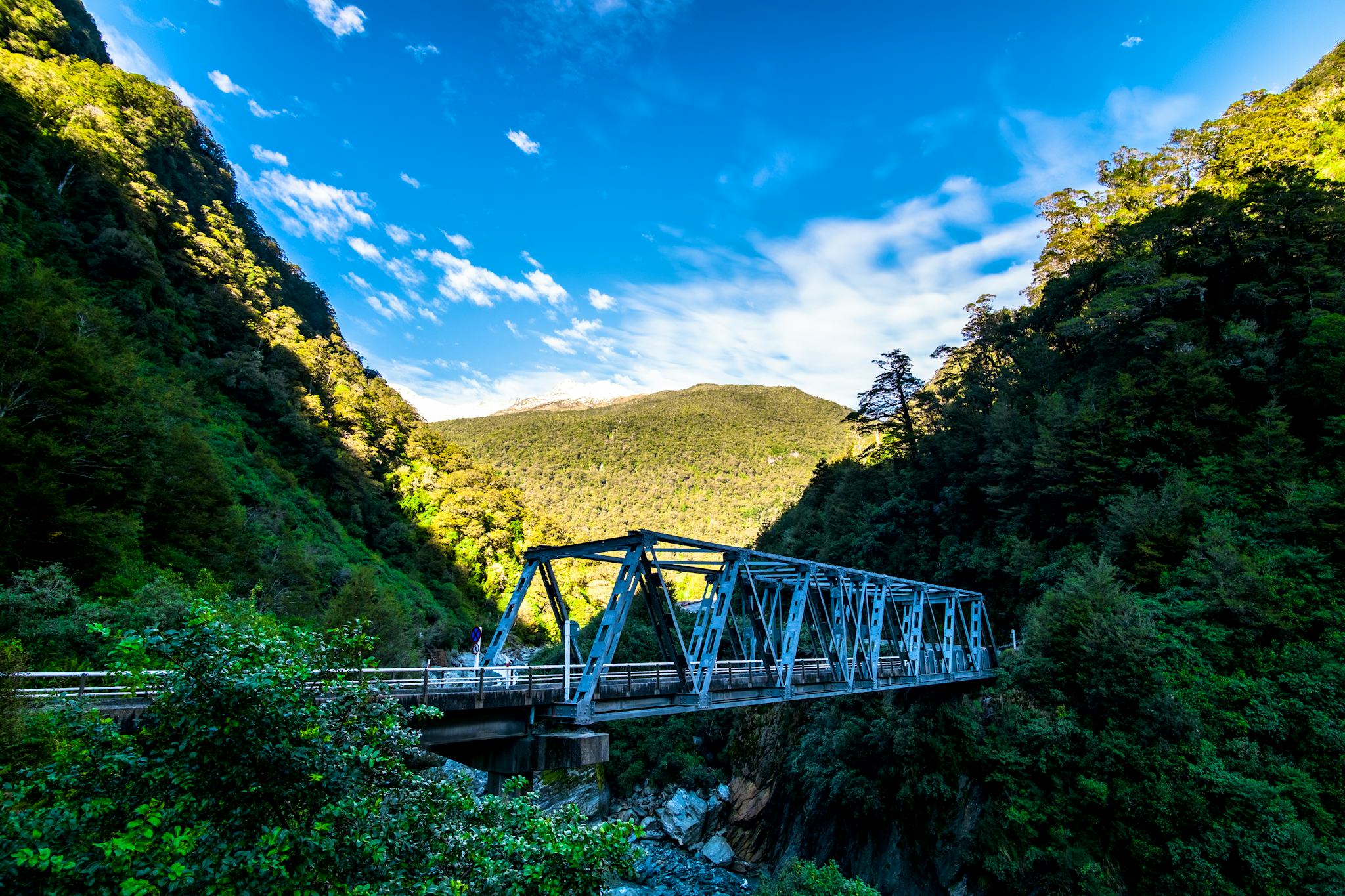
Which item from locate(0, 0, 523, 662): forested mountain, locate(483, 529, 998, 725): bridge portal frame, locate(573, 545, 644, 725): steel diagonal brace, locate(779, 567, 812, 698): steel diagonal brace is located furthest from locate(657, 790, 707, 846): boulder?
locate(573, 545, 644, 725): steel diagonal brace

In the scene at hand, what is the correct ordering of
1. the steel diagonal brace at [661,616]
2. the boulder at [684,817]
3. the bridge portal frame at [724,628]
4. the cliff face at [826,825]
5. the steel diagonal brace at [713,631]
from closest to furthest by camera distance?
the bridge portal frame at [724,628] < the steel diagonal brace at [661,616] < the steel diagonal brace at [713,631] < the cliff face at [826,825] < the boulder at [684,817]

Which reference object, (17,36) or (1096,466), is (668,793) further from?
(17,36)

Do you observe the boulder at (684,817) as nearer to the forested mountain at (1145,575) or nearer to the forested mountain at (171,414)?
the forested mountain at (1145,575)

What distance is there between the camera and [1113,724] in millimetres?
16641

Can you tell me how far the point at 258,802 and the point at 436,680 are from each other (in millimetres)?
5608

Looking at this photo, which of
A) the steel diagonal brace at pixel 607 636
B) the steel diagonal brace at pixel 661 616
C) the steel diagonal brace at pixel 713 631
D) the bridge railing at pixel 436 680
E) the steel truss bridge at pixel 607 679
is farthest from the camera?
the steel diagonal brace at pixel 713 631

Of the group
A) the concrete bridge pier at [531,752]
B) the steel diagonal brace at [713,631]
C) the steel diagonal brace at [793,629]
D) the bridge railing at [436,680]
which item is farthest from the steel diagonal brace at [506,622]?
the steel diagonal brace at [793,629]

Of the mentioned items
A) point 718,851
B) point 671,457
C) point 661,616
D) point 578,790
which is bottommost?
point 718,851

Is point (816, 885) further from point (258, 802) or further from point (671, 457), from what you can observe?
point (671, 457)

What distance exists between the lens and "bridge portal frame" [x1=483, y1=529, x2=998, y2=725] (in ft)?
39.0

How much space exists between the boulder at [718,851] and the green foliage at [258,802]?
26.3m

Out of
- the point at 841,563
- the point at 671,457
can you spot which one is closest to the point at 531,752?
the point at 841,563

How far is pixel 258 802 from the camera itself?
562 centimetres

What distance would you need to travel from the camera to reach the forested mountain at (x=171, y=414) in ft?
56.7
